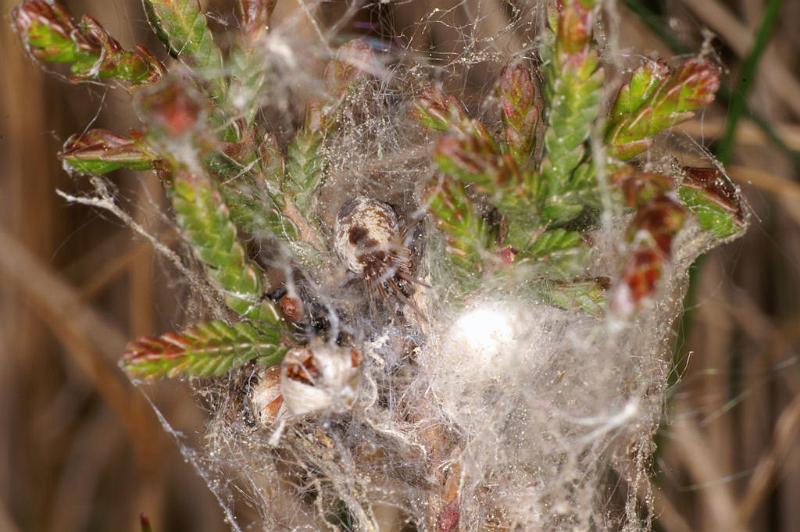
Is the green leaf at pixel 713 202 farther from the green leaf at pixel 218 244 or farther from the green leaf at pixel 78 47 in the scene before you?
the green leaf at pixel 78 47

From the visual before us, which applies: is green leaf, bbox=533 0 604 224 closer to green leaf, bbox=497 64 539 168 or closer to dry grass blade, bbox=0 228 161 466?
green leaf, bbox=497 64 539 168

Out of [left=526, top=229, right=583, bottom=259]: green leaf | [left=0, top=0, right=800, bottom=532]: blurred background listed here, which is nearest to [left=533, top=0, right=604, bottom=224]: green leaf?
[left=526, top=229, right=583, bottom=259]: green leaf

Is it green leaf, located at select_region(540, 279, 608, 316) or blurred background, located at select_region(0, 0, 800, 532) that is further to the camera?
blurred background, located at select_region(0, 0, 800, 532)

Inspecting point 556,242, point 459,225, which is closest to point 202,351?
point 459,225

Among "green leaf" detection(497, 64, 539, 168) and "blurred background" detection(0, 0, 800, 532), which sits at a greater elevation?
"green leaf" detection(497, 64, 539, 168)

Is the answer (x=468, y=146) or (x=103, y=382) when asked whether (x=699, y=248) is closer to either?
(x=468, y=146)

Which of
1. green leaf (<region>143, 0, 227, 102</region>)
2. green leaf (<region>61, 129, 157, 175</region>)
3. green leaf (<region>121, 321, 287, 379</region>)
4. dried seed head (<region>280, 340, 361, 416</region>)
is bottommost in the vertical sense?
dried seed head (<region>280, 340, 361, 416</region>)
